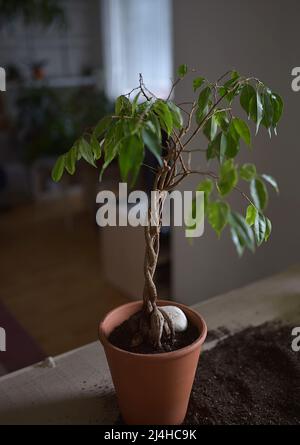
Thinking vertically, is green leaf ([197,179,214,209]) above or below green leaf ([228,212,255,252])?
above

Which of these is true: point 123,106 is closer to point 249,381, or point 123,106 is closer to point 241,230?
point 241,230

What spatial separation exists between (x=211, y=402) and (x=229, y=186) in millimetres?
541

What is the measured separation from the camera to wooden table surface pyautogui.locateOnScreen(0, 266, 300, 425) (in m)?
0.99

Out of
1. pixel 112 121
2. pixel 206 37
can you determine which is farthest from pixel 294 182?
pixel 112 121

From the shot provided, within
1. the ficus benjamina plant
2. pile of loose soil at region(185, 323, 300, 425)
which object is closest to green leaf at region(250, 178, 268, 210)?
the ficus benjamina plant

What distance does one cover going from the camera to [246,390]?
1052 millimetres

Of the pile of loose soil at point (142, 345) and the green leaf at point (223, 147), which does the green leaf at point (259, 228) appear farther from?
the pile of loose soil at point (142, 345)

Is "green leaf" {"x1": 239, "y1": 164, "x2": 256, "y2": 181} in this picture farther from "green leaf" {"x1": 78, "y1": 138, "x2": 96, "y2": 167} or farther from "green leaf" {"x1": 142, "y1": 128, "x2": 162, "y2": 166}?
"green leaf" {"x1": 78, "y1": 138, "x2": 96, "y2": 167}

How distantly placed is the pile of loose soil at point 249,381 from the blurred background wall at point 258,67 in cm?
65

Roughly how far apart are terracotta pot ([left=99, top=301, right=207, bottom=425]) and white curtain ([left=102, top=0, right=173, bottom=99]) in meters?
3.30

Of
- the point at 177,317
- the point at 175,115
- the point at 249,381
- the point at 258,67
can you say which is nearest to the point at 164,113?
the point at 175,115

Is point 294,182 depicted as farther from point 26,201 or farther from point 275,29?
point 26,201

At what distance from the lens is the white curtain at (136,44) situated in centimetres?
404

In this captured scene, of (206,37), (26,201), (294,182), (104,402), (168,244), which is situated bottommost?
(26,201)
